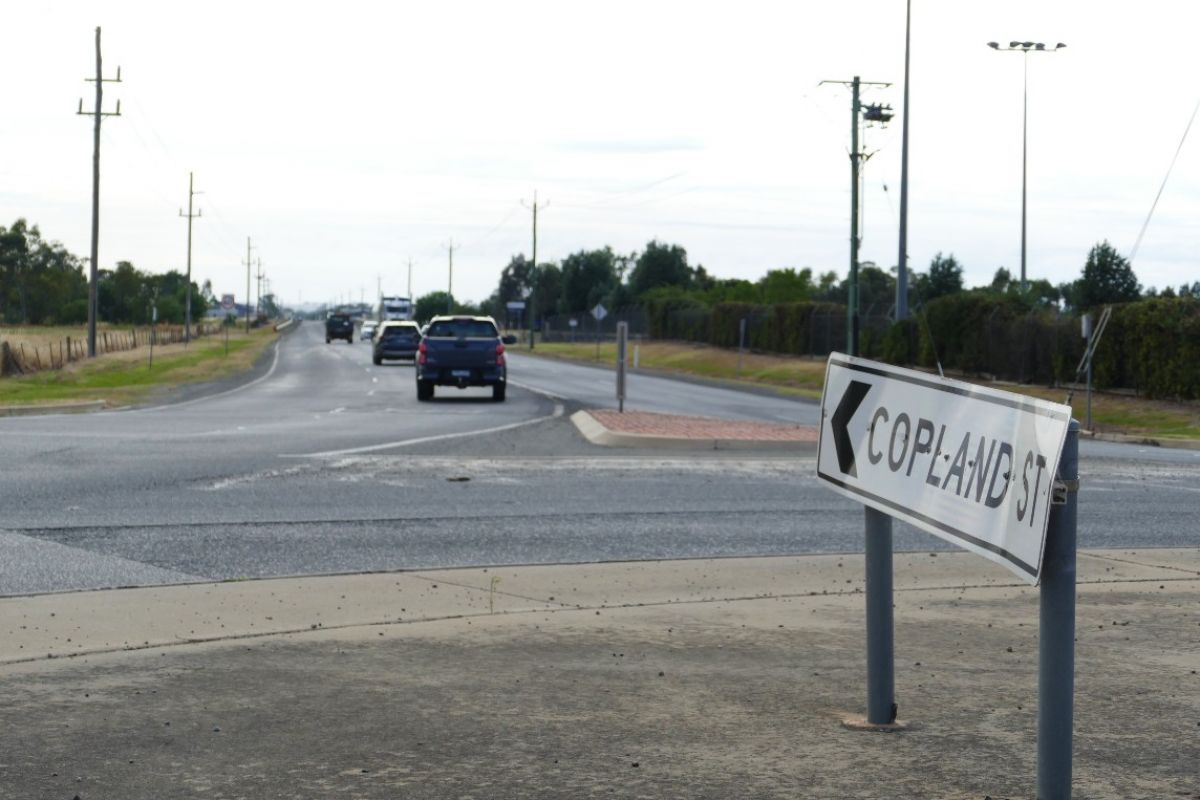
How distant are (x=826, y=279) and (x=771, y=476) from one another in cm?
13331

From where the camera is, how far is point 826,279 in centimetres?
14788

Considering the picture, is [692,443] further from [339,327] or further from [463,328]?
[339,327]

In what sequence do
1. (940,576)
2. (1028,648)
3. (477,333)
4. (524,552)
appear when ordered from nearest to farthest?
(1028,648) → (940,576) → (524,552) → (477,333)

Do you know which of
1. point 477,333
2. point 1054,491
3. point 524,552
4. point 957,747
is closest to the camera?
point 1054,491

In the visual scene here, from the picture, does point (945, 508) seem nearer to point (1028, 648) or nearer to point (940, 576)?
point (1028, 648)

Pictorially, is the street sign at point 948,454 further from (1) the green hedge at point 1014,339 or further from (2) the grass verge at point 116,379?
(2) the grass verge at point 116,379

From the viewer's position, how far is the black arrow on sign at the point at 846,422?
18.9ft

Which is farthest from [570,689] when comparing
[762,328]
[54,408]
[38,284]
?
[38,284]

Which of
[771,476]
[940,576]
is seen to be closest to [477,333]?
[771,476]

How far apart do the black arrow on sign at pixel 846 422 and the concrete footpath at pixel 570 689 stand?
104 cm

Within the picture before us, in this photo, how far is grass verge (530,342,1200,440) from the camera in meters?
33.3

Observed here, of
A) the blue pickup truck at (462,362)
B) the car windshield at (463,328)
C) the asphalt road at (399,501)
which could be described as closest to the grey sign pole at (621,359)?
the asphalt road at (399,501)

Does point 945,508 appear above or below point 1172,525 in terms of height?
above

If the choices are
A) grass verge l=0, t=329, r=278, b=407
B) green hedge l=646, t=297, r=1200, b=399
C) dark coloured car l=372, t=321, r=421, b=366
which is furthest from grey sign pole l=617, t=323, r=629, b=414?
dark coloured car l=372, t=321, r=421, b=366
